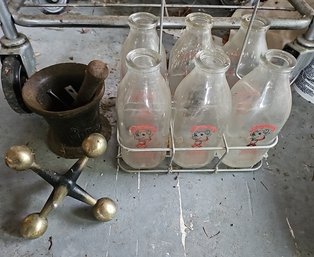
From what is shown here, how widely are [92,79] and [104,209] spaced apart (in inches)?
7.4

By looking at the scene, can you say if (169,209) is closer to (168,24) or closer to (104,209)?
(104,209)

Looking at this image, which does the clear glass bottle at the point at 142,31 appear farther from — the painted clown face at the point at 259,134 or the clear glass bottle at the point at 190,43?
the painted clown face at the point at 259,134

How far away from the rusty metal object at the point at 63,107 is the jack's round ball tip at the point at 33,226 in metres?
0.14

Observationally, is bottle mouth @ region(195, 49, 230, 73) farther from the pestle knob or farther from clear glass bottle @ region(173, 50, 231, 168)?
the pestle knob

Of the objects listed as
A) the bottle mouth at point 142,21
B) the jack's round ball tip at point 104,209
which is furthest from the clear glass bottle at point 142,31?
the jack's round ball tip at point 104,209

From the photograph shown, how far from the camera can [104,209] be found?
1.59ft

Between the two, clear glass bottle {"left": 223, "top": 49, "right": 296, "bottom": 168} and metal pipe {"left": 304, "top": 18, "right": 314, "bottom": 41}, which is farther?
metal pipe {"left": 304, "top": 18, "right": 314, "bottom": 41}

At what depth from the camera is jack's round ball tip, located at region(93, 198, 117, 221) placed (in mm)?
484

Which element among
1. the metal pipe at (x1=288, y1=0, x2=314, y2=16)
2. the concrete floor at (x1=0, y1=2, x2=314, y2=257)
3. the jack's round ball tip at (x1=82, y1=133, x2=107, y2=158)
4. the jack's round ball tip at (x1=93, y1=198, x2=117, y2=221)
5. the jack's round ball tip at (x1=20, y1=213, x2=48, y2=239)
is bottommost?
the concrete floor at (x1=0, y1=2, x2=314, y2=257)

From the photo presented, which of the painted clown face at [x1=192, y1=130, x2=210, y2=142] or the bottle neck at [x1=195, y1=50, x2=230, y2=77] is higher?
the bottle neck at [x1=195, y1=50, x2=230, y2=77]

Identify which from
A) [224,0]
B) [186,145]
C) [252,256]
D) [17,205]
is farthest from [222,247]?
[224,0]

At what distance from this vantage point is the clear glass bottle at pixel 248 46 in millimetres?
503

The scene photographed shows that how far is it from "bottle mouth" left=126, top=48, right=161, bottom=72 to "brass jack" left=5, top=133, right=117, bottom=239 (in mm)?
128

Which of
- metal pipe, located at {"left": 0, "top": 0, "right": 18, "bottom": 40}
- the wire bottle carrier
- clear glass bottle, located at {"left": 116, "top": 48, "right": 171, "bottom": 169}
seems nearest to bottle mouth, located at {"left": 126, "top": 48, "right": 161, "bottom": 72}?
clear glass bottle, located at {"left": 116, "top": 48, "right": 171, "bottom": 169}
